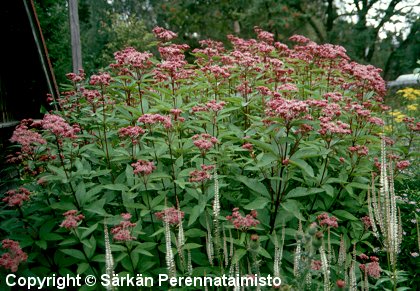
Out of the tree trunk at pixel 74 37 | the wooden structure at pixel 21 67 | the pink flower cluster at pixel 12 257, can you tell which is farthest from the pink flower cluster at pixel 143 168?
the tree trunk at pixel 74 37

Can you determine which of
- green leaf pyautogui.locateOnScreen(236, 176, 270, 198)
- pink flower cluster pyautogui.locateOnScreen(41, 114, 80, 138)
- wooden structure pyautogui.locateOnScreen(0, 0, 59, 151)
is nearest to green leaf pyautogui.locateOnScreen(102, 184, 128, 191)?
pink flower cluster pyautogui.locateOnScreen(41, 114, 80, 138)

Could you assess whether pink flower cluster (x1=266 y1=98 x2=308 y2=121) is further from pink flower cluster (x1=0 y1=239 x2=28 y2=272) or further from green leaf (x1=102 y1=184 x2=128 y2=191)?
pink flower cluster (x1=0 y1=239 x2=28 y2=272)

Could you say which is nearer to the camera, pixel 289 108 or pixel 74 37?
pixel 289 108

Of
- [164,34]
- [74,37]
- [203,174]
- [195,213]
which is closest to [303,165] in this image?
[203,174]

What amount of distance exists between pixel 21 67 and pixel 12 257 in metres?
2.84

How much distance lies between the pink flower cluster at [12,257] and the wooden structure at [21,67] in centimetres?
218

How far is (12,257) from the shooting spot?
9.59 ft

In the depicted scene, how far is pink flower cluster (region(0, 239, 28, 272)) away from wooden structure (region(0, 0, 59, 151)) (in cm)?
218

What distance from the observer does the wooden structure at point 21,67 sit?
4.60 meters

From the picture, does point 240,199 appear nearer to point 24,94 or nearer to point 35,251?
point 35,251

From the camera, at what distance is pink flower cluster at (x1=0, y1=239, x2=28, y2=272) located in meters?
2.84

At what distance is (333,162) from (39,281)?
8.61 ft

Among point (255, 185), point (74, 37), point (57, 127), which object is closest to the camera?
point (57, 127)

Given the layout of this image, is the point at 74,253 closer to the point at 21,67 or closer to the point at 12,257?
the point at 12,257
